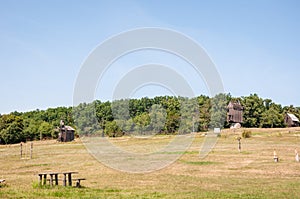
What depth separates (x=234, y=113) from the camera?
401 ft

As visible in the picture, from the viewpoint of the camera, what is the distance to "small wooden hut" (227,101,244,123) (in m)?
122

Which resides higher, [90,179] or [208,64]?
[208,64]

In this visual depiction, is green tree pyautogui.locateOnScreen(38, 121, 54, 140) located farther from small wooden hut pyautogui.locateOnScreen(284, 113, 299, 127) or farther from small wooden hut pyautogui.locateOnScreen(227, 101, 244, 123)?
small wooden hut pyautogui.locateOnScreen(284, 113, 299, 127)

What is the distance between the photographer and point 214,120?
11638 cm

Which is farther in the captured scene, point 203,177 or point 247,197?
point 203,177

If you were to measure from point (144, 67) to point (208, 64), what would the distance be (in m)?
4.82

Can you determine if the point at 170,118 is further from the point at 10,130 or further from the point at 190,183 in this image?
the point at 190,183

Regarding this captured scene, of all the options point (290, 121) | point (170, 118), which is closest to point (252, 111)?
point (290, 121)

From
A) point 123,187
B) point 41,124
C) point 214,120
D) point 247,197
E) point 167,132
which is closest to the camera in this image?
point 247,197

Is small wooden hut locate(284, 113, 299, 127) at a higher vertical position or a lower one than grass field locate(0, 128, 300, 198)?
higher

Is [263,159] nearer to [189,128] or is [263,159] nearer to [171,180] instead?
[171,180]

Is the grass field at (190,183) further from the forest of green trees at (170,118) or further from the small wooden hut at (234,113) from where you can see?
the small wooden hut at (234,113)

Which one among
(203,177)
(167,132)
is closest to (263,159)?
(203,177)

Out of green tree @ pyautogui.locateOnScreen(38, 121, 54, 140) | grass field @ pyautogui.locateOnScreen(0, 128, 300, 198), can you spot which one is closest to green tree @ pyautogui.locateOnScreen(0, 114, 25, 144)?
green tree @ pyautogui.locateOnScreen(38, 121, 54, 140)
